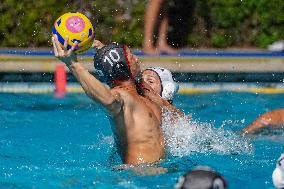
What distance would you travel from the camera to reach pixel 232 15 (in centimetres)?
1126

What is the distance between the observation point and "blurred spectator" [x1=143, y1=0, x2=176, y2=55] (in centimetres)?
1017

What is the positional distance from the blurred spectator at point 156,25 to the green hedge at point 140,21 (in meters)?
0.73

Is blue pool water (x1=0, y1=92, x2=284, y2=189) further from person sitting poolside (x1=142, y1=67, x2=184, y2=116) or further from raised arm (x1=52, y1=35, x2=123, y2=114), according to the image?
raised arm (x1=52, y1=35, x2=123, y2=114)

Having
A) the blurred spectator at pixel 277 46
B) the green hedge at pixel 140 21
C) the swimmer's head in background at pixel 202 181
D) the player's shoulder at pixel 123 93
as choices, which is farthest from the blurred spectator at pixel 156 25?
the swimmer's head in background at pixel 202 181

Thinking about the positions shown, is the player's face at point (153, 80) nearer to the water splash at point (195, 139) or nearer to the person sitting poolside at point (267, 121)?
the water splash at point (195, 139)

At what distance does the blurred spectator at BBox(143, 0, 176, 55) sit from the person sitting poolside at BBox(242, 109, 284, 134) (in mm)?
3218

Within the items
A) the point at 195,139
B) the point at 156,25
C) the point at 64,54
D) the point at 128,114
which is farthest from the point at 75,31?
the point at 156,25

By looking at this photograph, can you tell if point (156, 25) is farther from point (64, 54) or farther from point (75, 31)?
point (64, 54)

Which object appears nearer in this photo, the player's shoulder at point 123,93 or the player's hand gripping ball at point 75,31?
the player's hand gripping ball at point 75,31

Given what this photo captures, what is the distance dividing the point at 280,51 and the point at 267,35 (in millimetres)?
743

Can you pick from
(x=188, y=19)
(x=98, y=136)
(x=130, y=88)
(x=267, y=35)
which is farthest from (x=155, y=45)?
(x=130, y=88)

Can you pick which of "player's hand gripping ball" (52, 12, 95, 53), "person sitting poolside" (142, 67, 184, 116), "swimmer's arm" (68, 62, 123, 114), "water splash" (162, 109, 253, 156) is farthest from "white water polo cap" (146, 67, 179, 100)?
"swimmer's arm" (68, 62, 123, 114)

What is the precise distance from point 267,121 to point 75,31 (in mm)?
2059

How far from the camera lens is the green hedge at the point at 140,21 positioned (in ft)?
36.5
